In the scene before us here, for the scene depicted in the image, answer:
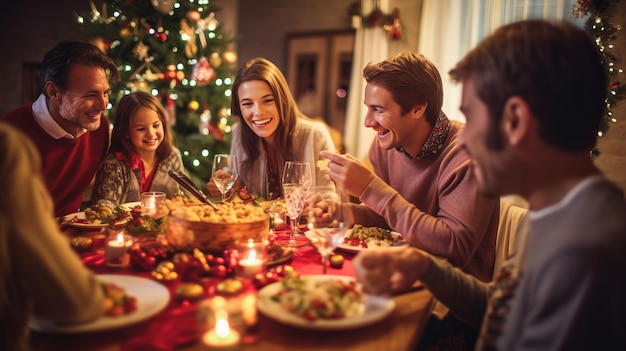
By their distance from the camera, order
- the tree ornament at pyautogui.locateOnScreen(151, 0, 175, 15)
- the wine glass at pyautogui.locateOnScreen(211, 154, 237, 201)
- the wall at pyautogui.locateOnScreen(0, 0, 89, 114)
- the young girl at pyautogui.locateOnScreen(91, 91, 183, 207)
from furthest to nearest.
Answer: the wall at pyautogui.locateOnScreen(0, 0, 89, 114) < the tree ornament at pyautogui.locateOnScreen(151, 0, 175, 15) < the young girl at pyautogui.locateOnScreen(91, 91, 183, 207) < the wine glass at pyautogui.locateOnScreen(211, 154, 237, 201)

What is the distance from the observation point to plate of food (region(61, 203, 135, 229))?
6.05ft

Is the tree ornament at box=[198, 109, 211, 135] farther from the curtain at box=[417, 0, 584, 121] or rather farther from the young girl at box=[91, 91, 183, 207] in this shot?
the curtain at box=[417, 0, 584, 121]

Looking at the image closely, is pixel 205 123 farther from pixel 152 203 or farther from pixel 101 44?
pixel 152 203

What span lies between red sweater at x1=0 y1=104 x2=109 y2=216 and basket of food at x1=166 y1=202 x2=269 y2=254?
4.50 feet

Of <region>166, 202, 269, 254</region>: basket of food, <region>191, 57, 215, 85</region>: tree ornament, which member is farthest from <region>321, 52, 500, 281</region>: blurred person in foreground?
<region>191, 57, 215, 85</region>: tree ornament

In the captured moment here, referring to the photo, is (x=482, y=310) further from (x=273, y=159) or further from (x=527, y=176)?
(x=273, y=159)

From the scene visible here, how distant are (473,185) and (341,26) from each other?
16.5ft

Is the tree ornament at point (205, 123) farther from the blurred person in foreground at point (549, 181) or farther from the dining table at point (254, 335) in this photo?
the blurred person in foreground at point (549, 181)

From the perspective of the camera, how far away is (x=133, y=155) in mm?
2773

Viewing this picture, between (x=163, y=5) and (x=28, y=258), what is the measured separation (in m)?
3.80

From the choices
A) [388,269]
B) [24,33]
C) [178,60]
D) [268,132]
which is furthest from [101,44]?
[388,269]

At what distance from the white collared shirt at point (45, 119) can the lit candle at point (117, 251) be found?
132 centimetres

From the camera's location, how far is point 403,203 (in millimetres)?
1715

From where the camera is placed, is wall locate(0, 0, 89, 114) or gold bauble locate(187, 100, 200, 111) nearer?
gold bauble locate(187, 100, 200, 111)
